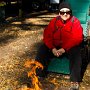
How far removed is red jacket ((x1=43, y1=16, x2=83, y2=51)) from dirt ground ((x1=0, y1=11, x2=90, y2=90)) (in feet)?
2.89

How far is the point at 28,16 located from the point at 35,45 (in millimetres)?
5269

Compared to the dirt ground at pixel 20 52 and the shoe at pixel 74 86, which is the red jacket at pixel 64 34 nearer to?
the shoe at pixel 74 86

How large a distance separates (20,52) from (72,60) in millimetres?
2944

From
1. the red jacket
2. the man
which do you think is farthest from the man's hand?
the red jacket

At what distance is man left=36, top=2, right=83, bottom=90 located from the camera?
17.6ft

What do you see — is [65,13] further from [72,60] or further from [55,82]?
[55,82]

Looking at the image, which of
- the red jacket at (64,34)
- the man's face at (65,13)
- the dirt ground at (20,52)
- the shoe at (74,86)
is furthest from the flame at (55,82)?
the man's face at (65,13)

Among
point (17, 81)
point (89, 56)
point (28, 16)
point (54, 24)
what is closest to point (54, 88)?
point (17, 81)

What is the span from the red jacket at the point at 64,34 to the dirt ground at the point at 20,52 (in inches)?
34.7

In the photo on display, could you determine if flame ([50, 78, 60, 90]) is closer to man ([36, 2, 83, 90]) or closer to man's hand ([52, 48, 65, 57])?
man ([36, 2, 83, 90])

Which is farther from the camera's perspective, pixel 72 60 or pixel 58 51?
pixel 58 51

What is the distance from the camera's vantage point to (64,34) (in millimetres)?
5719

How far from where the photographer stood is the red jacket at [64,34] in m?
5.57

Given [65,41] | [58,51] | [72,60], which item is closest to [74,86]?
[72,60]
